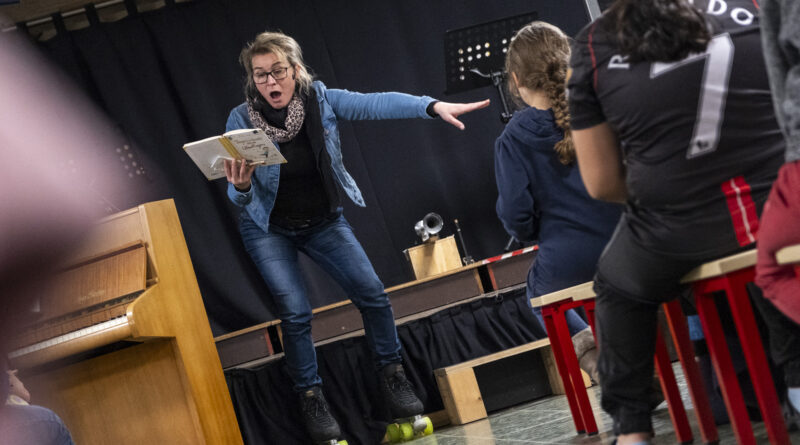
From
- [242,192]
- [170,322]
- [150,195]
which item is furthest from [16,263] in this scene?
[150,195]

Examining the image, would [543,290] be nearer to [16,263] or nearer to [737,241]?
[737,241]

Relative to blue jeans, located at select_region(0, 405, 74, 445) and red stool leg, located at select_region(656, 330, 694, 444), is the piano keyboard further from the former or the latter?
red stool leg, located at select_region(656, 330, 694, 444)

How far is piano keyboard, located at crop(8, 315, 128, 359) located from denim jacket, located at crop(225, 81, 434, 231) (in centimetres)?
78

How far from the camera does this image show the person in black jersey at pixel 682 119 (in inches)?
66.0

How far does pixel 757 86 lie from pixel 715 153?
0.16 metres

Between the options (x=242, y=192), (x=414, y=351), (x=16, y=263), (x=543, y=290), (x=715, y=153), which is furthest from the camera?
(x=414, y=351)

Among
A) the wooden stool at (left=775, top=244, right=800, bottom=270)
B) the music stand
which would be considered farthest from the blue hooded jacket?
the music stand

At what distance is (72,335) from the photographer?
122 inches

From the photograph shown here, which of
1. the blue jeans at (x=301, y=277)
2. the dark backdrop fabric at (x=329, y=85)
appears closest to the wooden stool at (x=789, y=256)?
the blue jeans at (x=301, y=277)

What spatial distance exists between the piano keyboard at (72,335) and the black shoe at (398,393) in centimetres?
131

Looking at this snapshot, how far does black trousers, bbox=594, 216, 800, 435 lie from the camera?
69.0 inches

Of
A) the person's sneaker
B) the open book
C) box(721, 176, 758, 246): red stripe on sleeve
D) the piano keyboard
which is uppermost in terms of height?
the open book

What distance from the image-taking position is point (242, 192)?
3.60 m

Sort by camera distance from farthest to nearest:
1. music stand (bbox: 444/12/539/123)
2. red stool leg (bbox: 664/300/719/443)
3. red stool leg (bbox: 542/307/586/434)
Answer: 1. music stand (bbox: 444/12/539/123)
2. red stool leg (bbox: 542/307/586/434)
3. red stool leg (bbox: 664/300/719/443)
